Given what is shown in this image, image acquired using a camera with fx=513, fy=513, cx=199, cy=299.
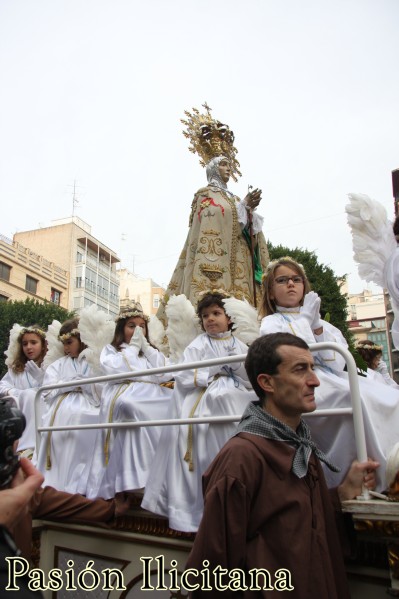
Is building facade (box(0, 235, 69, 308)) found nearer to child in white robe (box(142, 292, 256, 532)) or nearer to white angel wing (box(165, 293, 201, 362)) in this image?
white angel wing (box(165, 293, 201, 362))

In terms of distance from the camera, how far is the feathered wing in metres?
5.75

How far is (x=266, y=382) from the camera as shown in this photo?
95.7 inches

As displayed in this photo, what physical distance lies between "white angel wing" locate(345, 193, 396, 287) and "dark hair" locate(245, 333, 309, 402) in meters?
1.61

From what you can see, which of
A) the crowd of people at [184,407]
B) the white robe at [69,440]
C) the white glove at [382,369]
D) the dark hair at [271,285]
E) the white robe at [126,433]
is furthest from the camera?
the white glove at [382,369]

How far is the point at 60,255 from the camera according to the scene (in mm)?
48031

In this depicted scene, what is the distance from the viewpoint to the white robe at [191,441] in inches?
139

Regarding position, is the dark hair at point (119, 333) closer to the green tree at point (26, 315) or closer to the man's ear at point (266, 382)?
the man's ear at point (266, 382)

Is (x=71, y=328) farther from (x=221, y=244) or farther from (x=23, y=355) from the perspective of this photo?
(x=221, y=244)

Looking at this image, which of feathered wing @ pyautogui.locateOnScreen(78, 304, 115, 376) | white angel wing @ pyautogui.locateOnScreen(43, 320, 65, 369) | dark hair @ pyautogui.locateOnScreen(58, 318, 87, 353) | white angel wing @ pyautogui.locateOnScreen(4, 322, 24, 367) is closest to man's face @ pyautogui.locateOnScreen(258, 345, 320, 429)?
feathered wing @ pyautogui.locateOnScreen(78, 304, 115, 376)

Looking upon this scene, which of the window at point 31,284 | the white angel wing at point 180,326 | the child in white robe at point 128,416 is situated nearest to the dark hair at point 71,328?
the child in white robe at point 128,416

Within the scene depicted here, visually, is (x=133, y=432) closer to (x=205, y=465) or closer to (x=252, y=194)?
(x=205, y=465)

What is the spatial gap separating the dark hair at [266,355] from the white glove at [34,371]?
5306mm

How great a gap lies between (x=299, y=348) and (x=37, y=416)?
3.32 m

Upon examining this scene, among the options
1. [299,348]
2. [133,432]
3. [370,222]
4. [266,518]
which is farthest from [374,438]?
[133,432]
